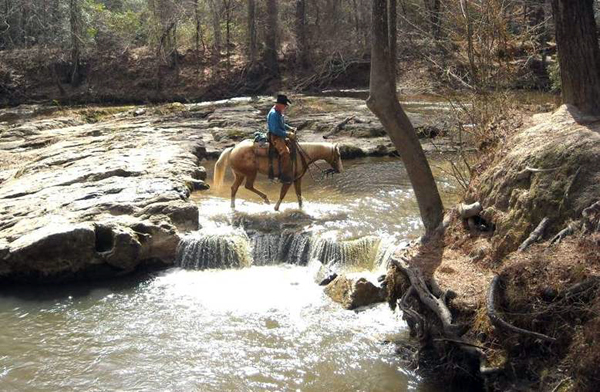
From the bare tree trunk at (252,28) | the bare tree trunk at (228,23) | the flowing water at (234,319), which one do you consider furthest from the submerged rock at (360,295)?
the bare tree trunk at (228,23)

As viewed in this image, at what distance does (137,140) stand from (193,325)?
35.5 feet

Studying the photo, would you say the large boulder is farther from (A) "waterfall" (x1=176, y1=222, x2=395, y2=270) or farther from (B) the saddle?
(B) the saddle

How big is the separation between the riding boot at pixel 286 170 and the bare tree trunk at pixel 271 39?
2557cm

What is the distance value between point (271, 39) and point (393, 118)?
29.9 metres

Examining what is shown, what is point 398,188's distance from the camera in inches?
548

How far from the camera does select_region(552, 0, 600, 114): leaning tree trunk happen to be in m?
7.56

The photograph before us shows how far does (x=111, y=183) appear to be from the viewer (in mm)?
12148

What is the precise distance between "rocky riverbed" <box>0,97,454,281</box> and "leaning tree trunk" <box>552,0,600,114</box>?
13.3ft

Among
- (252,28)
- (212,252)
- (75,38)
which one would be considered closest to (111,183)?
(212,252)

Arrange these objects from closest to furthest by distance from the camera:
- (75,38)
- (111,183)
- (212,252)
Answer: (212,252) → (111,183) → (75,38)

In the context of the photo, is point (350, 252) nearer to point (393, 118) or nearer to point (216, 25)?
point (393, 118)

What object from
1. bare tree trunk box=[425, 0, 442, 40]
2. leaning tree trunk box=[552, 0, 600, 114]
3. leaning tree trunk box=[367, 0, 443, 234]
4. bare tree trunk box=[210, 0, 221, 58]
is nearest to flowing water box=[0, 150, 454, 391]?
leaning tree trunk box=[367, 0, 443, 234]

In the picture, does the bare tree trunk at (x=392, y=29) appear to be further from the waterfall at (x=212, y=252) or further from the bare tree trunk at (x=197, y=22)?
the bare tree trunk at (x=197, y=22)

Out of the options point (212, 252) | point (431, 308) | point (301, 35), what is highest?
point (301, 35)
